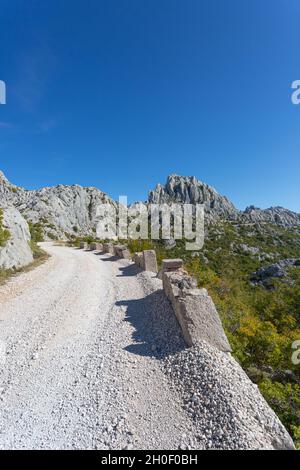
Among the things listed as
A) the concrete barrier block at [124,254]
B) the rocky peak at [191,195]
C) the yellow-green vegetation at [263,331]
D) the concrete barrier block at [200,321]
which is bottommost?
the yellow-green vegetation at [263,331]

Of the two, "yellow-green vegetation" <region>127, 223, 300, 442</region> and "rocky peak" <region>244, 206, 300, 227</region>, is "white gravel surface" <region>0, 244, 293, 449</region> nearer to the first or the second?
"yellow-green vegetation" <region>127, 223, 300, 442</region>

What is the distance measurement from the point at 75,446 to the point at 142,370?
62.7 inches

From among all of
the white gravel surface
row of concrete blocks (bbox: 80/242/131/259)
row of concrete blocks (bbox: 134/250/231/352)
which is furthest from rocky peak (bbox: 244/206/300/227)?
the white gravel surface

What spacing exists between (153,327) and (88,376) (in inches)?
84.5

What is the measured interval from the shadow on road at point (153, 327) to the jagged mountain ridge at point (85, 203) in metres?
24.5

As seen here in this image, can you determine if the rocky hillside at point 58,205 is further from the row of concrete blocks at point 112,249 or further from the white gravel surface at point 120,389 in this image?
the white gravel surface at point 120,389

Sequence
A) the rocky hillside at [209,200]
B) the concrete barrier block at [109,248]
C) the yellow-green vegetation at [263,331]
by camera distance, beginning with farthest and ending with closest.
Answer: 1. the rocky hillside at [209,200]
2. the concrete barrier block at [109,248]
3. the yellow-green vegetation at [263,331]

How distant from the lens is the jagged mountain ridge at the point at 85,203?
59562 mm

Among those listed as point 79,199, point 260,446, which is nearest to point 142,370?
point 260,446

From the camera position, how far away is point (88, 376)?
4086mm

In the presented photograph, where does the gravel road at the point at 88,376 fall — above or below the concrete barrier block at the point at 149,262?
below

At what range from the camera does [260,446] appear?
2.68 meters

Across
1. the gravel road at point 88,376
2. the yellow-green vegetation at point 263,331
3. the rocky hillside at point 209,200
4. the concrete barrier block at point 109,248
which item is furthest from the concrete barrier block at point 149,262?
the rocky hillside at point 209,200

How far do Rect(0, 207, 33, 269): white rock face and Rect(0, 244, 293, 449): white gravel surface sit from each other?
665cm
